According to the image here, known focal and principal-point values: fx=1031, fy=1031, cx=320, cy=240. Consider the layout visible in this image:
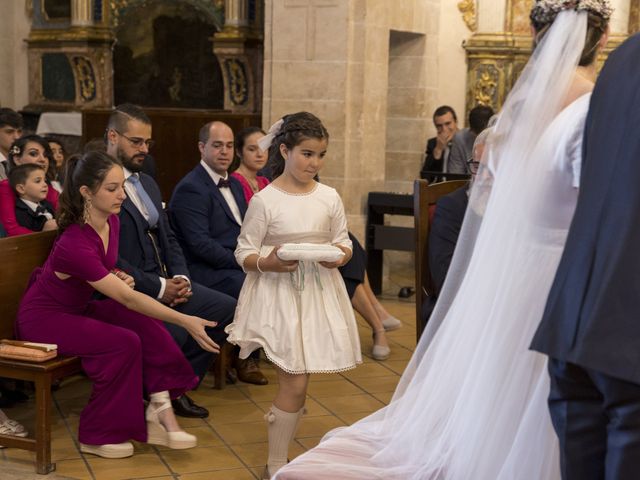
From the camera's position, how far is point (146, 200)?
5121 mm

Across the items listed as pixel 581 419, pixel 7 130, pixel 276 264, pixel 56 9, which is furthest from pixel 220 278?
pixel 56 9

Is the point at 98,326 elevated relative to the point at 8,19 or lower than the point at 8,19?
lower

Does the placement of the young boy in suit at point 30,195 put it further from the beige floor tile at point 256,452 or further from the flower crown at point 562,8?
the flower crown at point 562,8

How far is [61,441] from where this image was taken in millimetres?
4566

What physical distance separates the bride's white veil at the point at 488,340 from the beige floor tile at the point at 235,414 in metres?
1.97

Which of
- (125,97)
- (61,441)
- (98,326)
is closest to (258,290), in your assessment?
(98,326)

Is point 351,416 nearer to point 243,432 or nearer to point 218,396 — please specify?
point 243,432

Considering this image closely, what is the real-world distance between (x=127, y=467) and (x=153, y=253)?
3.87ft

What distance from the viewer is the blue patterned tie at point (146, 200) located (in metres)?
5.10

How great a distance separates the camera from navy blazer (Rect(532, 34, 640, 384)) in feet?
7.38

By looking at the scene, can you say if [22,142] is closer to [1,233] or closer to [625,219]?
[1,233]

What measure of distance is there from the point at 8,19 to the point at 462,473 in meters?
9.66

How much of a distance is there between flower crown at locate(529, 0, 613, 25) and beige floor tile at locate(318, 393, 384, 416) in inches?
107

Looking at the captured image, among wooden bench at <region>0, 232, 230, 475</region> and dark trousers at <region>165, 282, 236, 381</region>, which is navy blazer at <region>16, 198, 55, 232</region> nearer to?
wooden bench at <region>0, 232, 230, 475</region>
